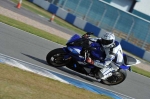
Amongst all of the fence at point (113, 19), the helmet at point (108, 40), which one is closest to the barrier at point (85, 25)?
the fence at point (113, 19)

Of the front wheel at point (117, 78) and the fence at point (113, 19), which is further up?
the front wheel at point (117, 78)

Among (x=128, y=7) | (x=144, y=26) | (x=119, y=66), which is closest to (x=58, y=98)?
(x=119, y=66)

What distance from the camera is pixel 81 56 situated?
35.8ft

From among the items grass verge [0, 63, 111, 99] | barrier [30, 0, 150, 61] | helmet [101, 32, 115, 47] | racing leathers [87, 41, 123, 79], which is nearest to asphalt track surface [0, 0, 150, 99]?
racing leathers [87, 41, 123, 79]

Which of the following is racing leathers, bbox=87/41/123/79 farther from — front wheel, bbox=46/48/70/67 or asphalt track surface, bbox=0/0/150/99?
front wheel, bbox=46/48/70/67

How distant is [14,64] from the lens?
9.42m

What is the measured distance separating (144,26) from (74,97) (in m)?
21.7

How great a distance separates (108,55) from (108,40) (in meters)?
0.50

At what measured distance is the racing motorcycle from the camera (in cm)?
1077

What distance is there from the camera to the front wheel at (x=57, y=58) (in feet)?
35.2

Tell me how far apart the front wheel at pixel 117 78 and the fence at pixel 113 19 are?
17346 millimetres

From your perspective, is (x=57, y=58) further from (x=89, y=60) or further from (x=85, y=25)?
(x=85, y=25)

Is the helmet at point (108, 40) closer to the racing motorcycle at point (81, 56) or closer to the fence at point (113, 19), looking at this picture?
the racing motorcycle at point (81, 56)

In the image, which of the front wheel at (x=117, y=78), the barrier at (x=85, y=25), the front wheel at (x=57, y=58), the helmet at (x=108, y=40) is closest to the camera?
the helmet at (x=108, y=40)
